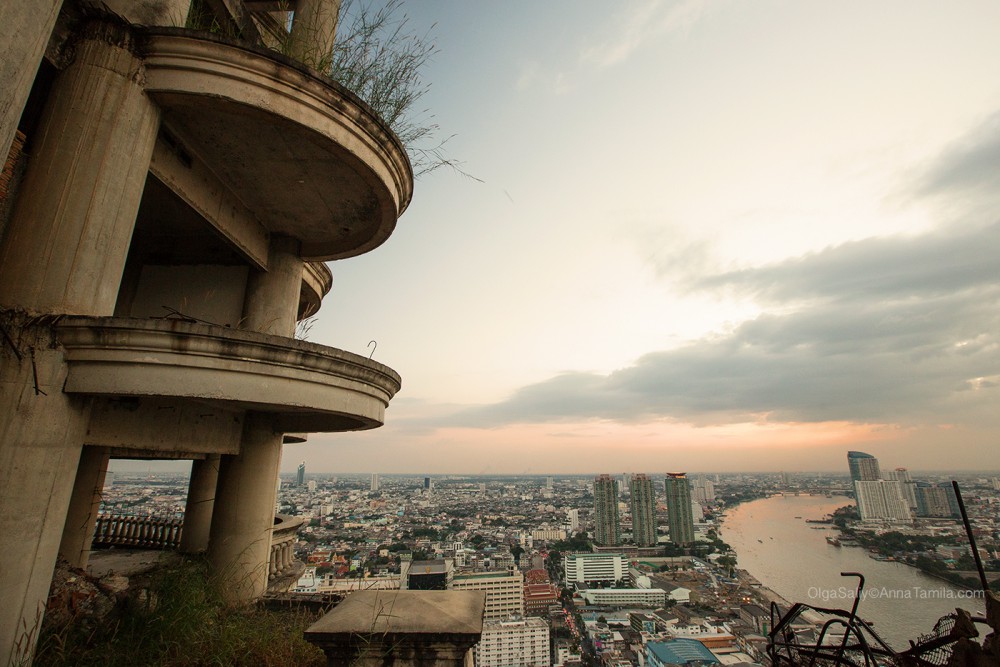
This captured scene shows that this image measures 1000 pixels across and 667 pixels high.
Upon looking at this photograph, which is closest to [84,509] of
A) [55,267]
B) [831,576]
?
[55,267]

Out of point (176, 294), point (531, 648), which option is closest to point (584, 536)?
point (531, 648)

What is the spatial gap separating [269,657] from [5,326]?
145 inches

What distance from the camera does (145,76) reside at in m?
5.05

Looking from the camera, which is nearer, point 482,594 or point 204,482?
point 482,594

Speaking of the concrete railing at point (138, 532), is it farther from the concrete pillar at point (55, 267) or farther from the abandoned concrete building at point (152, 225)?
the concrete pillar at point (55, 267)

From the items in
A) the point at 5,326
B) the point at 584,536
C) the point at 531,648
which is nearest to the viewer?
the point at 5,326

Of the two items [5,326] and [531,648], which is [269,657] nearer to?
[5,326]

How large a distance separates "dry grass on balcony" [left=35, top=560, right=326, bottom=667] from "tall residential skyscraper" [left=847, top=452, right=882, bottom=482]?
72.6 metres

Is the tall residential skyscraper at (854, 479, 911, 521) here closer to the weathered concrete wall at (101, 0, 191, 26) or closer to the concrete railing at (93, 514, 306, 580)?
the concrete railing at (93, 514, 306, 580)

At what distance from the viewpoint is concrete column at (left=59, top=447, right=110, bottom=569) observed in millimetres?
7883

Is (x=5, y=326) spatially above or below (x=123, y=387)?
above

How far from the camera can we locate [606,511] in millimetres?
72875

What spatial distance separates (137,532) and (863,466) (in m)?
74.3

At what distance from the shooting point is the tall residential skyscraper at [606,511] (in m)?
71.7
